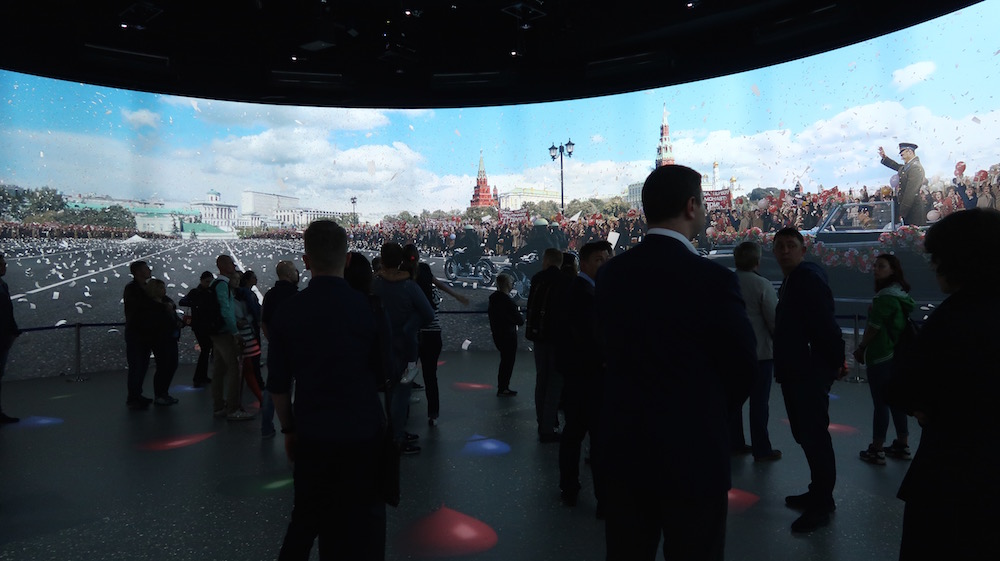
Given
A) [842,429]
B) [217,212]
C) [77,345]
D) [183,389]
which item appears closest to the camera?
[842,429]

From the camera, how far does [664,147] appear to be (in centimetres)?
850

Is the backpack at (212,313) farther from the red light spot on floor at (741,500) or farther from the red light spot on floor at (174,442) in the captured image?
the red light spot on floor at (741,500)

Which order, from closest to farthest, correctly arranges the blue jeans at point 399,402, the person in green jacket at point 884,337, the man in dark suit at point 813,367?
1. the man in dark suit at point 813,367
2. the person in green jacket at point 884,337
3. the blue jeans at point 399,402

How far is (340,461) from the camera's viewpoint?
1868 millimetres

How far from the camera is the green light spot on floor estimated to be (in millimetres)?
3670

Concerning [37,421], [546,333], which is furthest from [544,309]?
[37,421]

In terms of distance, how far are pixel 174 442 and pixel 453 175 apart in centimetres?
615

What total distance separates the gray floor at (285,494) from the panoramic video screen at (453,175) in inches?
107

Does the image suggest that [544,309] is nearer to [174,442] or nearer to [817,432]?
[817,432]

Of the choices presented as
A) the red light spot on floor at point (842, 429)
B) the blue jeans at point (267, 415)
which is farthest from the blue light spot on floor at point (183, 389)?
the red light spot on floor at point (842, 429)

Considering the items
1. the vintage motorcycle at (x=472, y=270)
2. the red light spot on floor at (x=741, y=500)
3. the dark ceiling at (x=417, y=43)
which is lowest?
the red light spot on floor at (x=741, y=500)

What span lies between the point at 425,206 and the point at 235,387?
519 cm

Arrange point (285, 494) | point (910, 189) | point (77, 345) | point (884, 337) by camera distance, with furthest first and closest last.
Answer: point (77, 345)
point (910, 189)
point (884, 337)
point (285, 494)

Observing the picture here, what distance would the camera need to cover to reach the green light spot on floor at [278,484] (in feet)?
12.0
